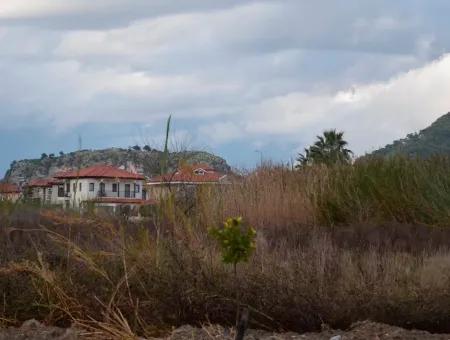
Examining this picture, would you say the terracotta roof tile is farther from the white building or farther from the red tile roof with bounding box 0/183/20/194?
the red tile roof with bounding box 0/183/20/194

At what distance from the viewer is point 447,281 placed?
384 inches

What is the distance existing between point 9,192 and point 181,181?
4833 millimetres

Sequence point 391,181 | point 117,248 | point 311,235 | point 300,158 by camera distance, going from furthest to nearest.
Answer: point 300,158 → point 391,181 → point 311,235 → point 117,248

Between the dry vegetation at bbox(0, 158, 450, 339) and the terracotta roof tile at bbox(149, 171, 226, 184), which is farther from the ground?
the terracotta roof tile at bbox(149, 171, 226, 184)

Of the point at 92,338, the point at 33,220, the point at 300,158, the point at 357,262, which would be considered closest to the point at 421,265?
the point at 357,262

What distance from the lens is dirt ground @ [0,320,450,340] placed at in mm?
8281

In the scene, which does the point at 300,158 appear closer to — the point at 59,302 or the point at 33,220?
the point at 33,220

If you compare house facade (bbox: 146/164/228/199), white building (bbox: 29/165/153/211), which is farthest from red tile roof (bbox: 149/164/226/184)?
white building (bbox: 29/165/153/211)

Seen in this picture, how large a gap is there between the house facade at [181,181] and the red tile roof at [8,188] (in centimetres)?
347

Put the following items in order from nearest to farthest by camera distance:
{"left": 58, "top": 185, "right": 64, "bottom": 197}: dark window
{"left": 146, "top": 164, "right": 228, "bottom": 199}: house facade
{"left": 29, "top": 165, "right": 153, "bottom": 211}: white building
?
{"left": 146, "top": 164, "right": 228, "bottom": 199}: house facade → {"left": 29, "top": 165, "right": 153, "bottom": 211}: white building → {"left": 58, "top": 185, "right": 64, "bottom": 197}: dark window

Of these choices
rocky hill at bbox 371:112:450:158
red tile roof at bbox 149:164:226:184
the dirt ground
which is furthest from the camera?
rocky hill at bbox 371:112:450:158

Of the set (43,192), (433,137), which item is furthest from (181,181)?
(433,137)

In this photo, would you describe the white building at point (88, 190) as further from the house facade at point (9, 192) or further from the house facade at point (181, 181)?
the house facade at point (181, 181)

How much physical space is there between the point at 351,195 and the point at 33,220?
681 cm
